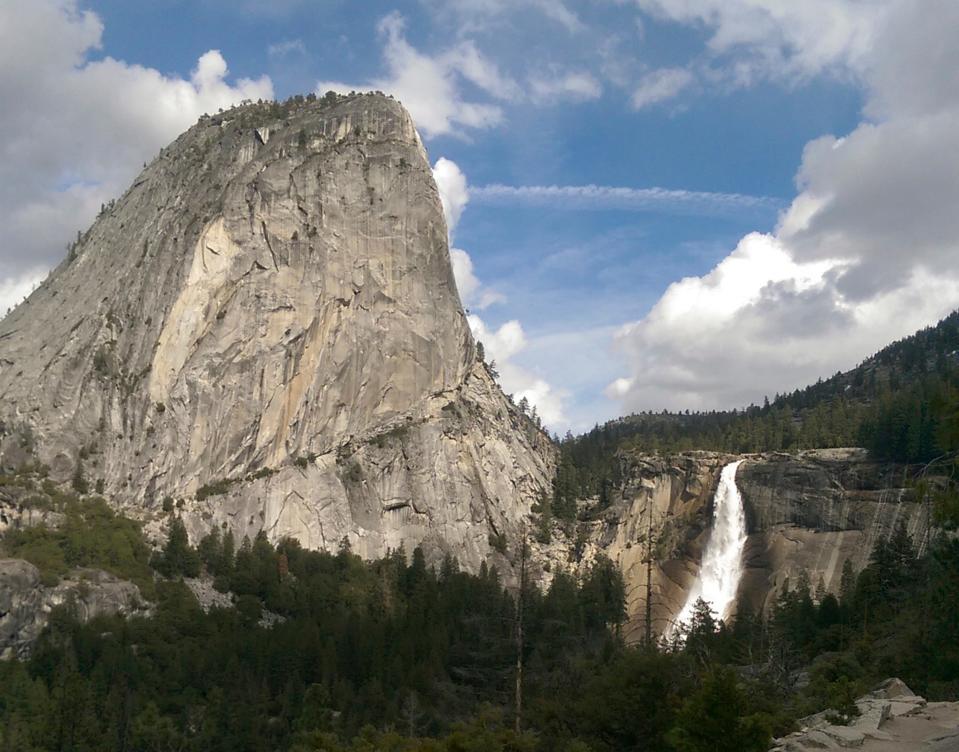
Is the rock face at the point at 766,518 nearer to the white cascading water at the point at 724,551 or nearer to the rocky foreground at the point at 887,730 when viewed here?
the white cascading water at the point at 724,551

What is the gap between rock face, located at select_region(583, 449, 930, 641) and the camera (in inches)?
3750

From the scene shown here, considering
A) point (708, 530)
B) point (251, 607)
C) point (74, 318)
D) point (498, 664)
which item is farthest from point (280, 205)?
point (498, 664)

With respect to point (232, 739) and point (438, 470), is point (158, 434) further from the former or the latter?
point (232, 739)

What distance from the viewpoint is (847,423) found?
11506 cm

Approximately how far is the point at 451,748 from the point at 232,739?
46523 mm

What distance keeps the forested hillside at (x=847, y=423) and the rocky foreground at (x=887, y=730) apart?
170 ft

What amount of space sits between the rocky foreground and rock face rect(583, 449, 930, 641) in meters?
64.6

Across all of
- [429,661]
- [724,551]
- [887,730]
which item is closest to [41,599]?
[429,661]

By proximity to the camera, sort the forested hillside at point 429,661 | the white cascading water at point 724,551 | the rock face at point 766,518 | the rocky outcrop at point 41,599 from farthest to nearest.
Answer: the white cascading water at point 724,551 → the rock face at point 766,518 → the rocky outcrop at point 41,599 → the forested hillside at point 429,661

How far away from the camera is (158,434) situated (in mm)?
110438

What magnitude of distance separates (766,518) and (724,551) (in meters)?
6.04

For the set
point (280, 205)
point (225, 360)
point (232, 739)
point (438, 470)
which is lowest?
point (232, 739)

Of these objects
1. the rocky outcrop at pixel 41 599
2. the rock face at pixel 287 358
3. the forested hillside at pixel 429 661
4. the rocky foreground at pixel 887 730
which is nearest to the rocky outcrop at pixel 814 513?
the forested hillside at pixel 429 661

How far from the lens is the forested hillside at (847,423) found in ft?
317
